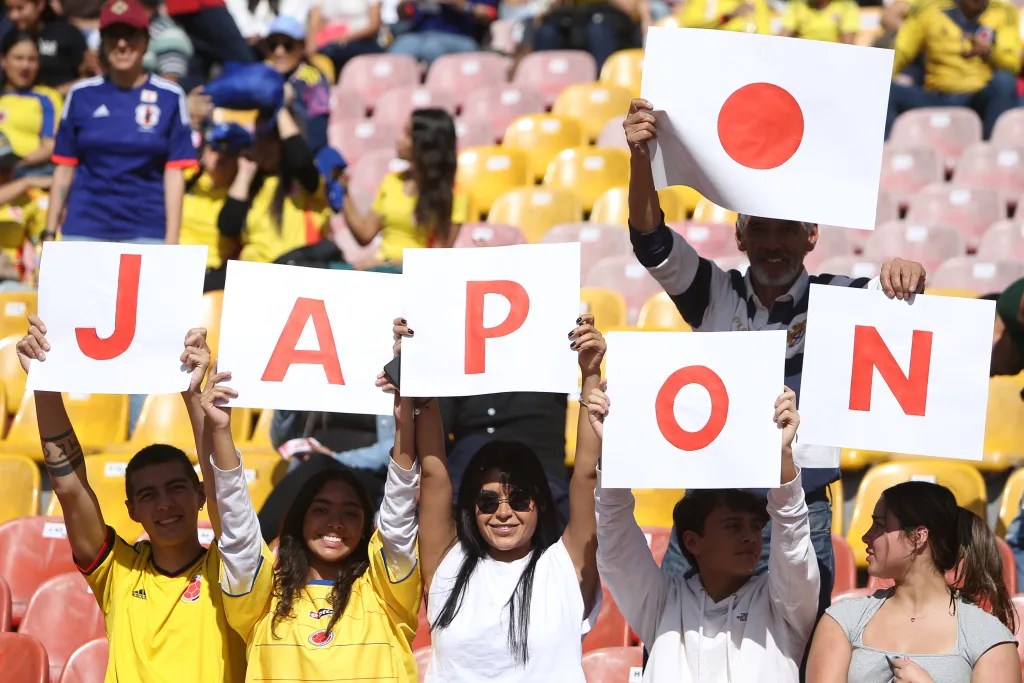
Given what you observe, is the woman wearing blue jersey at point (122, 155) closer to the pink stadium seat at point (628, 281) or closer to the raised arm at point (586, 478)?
the pink stadium seat at point (628, 281)

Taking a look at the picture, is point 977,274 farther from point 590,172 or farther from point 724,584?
point 724,584

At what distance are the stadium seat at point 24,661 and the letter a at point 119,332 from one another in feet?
2.68

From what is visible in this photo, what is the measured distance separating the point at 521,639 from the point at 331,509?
599mm

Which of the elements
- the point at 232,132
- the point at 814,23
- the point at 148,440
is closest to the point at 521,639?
the point at 148,440

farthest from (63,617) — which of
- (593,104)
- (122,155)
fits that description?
(593,104)

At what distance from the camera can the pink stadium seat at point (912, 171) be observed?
24.9 ft

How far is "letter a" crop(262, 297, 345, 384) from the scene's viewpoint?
133 inches

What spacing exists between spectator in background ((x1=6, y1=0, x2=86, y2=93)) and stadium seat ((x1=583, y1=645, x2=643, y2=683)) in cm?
592

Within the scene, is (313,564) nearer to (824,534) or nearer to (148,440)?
(824,534)

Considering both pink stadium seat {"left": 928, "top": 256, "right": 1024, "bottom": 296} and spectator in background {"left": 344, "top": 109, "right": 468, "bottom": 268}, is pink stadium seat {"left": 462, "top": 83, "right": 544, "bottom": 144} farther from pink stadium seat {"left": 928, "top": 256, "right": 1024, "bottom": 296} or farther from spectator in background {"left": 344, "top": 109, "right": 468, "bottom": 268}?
pink stadium seat {"left": 928, "top": 256, "right": 1024, "bottom": 296}

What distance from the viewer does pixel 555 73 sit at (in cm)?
918

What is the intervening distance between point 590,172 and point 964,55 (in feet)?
7.66

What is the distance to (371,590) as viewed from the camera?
3.34 meters

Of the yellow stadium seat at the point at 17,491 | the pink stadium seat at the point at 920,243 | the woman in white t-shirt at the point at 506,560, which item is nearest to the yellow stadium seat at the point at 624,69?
the pink stadium seat at the point at 920,243
